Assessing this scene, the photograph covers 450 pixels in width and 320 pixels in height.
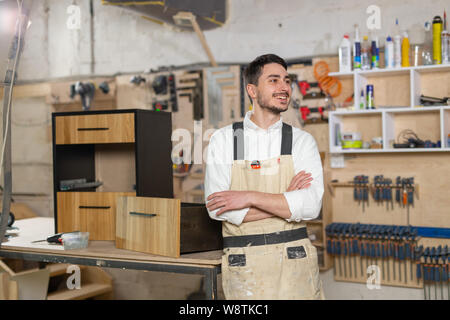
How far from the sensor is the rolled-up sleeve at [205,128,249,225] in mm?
2133

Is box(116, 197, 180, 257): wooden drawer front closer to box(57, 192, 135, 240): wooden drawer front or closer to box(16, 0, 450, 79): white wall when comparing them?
box(57, 192, 135, 240): wooden drawer front

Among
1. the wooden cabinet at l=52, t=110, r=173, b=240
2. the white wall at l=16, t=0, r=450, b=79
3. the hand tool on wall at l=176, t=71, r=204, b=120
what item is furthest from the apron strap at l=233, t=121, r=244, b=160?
the hand tool on wall at l=176, t=71, r=204, b=120

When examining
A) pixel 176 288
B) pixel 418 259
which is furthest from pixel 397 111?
pixel 176 288

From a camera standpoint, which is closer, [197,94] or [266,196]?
[266,196]

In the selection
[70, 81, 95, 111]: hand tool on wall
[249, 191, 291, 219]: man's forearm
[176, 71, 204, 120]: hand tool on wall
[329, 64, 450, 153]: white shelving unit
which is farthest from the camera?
[70, 81, 95, 111]: hand tool on wall

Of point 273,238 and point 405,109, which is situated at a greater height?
point 405,109

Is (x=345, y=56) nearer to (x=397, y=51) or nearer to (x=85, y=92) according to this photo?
(x=397, y=51)

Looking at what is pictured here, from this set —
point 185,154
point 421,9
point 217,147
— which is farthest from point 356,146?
point 217,147

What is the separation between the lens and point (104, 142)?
281 cm

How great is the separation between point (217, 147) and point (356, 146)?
1.96 metres

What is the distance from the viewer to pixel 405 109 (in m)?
3.72

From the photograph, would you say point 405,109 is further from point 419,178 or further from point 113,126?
point 113,126

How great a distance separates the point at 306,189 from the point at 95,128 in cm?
133

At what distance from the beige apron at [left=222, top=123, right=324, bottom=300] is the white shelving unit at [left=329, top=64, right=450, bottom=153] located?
75.2 inches
